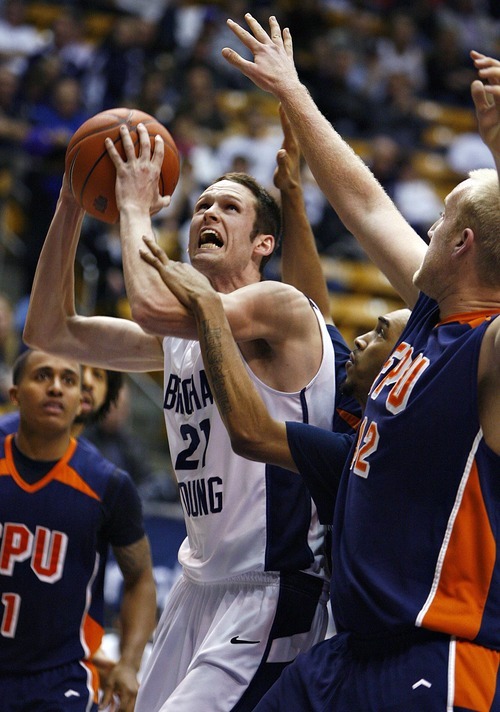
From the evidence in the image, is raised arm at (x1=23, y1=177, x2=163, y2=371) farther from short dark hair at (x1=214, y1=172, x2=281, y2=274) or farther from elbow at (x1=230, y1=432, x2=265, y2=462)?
elbow at (x1=230, y1=432, x2=265, y2=462)

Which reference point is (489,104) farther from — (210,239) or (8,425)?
(8,425)

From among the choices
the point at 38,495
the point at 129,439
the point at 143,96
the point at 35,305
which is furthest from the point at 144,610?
the point at 143,96

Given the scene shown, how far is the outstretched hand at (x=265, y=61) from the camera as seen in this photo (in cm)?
385

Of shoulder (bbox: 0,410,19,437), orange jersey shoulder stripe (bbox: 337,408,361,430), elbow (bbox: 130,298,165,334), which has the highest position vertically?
elbow (bbox: 130,298,165,334)

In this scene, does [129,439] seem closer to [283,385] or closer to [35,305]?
[35,305]

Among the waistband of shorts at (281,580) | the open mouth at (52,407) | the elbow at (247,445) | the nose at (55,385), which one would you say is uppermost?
the elbow at (247,445)

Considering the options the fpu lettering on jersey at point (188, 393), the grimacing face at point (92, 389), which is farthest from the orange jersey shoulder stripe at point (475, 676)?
the grimacing face at point (92, 389)

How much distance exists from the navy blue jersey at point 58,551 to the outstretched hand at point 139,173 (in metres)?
1.63

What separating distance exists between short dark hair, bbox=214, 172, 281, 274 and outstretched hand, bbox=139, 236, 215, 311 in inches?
38.4

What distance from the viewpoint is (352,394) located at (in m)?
3.82

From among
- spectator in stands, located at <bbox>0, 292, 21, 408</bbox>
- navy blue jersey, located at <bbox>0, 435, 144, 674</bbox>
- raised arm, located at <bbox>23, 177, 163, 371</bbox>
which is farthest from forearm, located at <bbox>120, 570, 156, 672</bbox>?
spectator in stands, located at <bbox>0, 292, 21, 408</bbox>

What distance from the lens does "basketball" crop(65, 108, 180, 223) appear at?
3941mm

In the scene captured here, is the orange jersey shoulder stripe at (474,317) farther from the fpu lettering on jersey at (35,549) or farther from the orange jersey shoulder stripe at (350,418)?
the fpu lettering on jersey at (35,549)

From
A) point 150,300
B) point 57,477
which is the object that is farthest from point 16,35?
point 150,300
